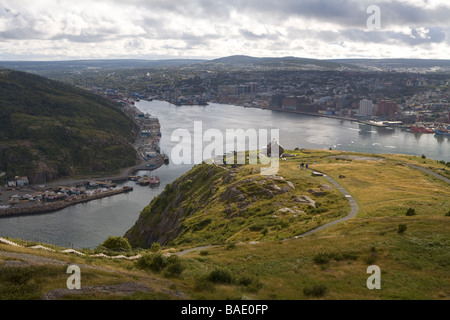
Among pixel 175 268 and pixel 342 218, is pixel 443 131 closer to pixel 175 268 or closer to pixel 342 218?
pixel 342 218

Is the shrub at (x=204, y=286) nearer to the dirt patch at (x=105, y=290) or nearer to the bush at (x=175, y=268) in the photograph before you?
the bush at (x=175, y=268)

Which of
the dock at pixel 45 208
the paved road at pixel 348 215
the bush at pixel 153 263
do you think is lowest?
the dock at pixel 45 208

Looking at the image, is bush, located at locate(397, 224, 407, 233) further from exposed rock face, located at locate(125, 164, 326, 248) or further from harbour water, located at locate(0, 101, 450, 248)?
harbour water, located at locate(0, 101, 450, 248)

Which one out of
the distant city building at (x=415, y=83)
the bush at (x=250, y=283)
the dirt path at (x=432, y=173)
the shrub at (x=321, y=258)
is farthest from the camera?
the distant city building at (x=415, y=83)

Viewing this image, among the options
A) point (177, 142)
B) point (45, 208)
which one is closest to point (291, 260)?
point (45, 208)

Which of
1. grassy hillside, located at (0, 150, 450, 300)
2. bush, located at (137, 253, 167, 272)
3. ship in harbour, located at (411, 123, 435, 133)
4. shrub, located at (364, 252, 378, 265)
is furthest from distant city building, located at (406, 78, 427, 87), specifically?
bush, located at (137, 253, 167, 272)

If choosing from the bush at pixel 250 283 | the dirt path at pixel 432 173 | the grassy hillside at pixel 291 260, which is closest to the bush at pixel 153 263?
the grassy hillside at pixel 291 260
